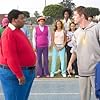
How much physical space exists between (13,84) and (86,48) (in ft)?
4.52

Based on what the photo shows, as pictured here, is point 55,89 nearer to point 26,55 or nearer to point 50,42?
point 50,42

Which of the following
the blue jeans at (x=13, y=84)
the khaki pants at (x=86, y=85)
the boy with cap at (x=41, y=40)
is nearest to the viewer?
the blue jeans at (x=13, y=84)

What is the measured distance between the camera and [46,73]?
45.2 ft

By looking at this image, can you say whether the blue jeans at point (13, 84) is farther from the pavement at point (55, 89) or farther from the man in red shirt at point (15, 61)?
the pavement at point (55, 89)

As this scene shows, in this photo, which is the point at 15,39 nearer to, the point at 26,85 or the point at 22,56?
the point at 22,56

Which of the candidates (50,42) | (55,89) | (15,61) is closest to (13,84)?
(15,61)

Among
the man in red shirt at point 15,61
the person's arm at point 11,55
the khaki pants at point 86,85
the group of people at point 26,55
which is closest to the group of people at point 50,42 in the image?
the group of people at point 26,55

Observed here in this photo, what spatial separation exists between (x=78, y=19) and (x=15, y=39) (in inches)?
52.3

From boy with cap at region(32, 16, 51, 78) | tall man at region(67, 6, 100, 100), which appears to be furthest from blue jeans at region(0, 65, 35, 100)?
boy with cap at region(32, 16, 51, 78)

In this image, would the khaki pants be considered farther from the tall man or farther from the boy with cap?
the boy with cap

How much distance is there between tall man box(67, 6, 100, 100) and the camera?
7.07m

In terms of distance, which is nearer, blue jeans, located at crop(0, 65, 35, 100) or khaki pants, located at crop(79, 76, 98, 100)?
blue jeans, located at crop(0, 65, 35, 100)

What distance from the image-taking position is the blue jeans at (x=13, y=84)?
6586mm

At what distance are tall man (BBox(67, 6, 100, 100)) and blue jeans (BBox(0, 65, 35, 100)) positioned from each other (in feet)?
3.02
